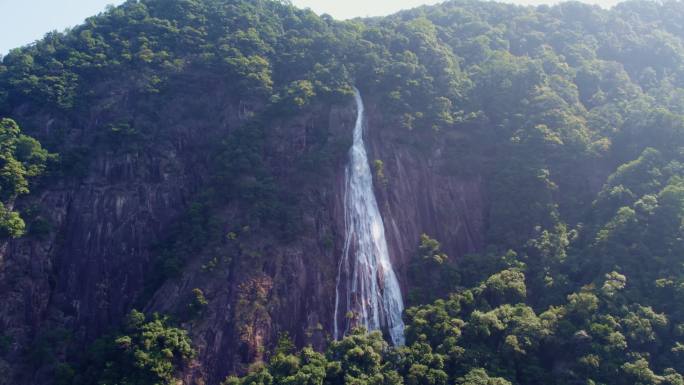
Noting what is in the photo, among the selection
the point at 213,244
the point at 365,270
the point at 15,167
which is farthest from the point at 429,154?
the point at 15,167

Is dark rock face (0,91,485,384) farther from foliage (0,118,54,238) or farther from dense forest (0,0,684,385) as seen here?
foliage (0,118,54,238)

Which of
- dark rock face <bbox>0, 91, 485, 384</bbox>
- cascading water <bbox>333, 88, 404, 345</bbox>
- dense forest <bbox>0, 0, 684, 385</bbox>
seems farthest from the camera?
cascading water <bbox>333, 88, 404, 345</bbox>

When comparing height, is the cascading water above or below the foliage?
below

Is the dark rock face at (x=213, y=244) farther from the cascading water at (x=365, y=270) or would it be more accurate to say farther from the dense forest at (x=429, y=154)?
the cascading water at (x=365, y=270)

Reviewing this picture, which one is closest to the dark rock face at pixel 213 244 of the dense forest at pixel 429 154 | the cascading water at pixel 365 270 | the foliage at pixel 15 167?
the dense forest at pixel 429 154

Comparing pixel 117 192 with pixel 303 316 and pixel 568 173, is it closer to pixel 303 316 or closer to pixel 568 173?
pixel 303 316

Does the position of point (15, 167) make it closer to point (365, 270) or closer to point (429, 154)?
point (365, 270)

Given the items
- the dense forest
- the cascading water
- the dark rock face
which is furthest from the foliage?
the cascading water
